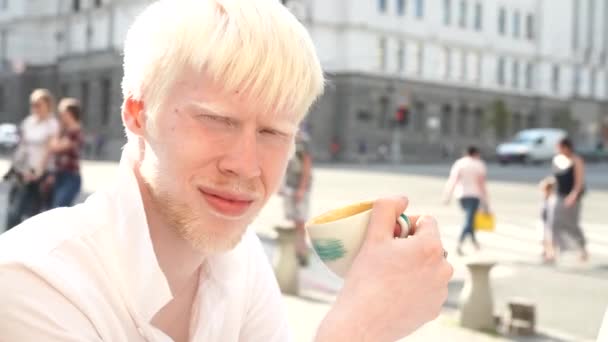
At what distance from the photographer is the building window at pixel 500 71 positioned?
55406 mm

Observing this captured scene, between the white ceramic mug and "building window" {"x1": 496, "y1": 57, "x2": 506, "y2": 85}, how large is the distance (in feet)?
183

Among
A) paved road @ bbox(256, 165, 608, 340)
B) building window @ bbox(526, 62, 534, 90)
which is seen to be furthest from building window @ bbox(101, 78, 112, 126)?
building window @ bbox(526, 62, 534, 90)

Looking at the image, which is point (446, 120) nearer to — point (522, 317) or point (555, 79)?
point (555, 79)

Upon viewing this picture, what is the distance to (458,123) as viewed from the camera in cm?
5266

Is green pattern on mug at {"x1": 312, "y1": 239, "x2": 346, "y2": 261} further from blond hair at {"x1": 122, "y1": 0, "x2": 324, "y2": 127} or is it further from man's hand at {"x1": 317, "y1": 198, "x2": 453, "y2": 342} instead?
blond hair at {"x1": 122, "y1": 0, "x2": 324, "y2": 127}

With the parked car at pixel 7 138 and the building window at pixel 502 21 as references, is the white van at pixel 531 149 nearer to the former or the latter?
→ the building window at pixel 502 21

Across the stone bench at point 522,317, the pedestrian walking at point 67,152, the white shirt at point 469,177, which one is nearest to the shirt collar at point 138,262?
the stone bench at point 522,317

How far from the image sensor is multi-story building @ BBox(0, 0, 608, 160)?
4625cm

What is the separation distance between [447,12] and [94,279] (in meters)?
52.7

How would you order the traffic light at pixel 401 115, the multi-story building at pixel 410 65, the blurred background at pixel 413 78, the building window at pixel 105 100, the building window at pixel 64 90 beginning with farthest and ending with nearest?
the building window at pixel 64 90 → the building window at pixel 105 100 → the multi-story building at pixel 410 65 → the blurred background at pixel 413 78 → the traffic light at pixel 401 115

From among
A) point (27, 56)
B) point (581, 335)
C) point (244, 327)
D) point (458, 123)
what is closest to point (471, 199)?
point (581, 335)

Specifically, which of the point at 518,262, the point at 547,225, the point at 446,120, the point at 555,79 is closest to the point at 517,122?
the point at 555,79

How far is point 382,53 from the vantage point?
158 ft

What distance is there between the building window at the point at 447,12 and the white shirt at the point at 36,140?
45.3 m
